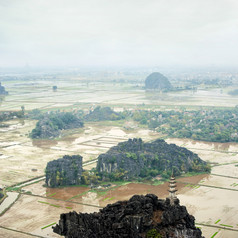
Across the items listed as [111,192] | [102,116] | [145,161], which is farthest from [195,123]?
[111,192]

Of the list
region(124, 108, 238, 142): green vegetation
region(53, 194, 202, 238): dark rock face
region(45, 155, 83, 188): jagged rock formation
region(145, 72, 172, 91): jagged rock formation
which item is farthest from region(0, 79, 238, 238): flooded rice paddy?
region(145, 72, 172, 91): jagged rock formation

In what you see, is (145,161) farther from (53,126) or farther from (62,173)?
(53,126)

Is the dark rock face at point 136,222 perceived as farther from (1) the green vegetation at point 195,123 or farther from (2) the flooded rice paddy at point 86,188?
(1) the green vegetation at point 195,123

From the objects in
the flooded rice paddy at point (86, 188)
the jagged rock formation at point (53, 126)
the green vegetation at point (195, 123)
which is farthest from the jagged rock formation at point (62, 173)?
the green vegetation at point (195, 123)

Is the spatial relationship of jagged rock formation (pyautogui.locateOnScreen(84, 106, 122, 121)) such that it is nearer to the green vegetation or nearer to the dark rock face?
the green vegetation

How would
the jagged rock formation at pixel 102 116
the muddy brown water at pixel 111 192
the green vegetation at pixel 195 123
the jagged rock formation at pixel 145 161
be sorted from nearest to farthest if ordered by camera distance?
the muddy brown water at pixel 111 192, the jagged rock formation at pixel 145 161, the green vegetation at pixel 195 123, the jagged rock formation at pixel 102 116

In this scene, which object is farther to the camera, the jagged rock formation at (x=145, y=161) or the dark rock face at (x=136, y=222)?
the jagged rock formation at (x=145, y=161)

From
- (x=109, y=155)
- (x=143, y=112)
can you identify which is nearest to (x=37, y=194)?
(x=109, y=155)

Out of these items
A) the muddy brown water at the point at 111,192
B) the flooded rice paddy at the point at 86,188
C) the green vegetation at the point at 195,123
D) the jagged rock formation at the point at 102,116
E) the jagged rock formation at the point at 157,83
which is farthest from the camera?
the jagged rock formation at the point at 157,83

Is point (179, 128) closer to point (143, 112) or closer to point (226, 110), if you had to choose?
point (143, 112)
